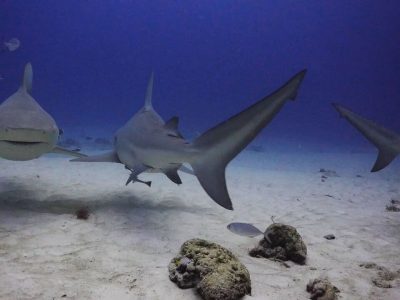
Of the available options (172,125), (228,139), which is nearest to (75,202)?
(172,125)

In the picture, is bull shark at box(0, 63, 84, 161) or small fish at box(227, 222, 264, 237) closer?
bull shark at box(0, 63, 84, 161)

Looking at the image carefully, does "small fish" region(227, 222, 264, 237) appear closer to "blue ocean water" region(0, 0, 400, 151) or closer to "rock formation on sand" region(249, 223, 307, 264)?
"rock formation on sand" region(249, 223, 307, 264)

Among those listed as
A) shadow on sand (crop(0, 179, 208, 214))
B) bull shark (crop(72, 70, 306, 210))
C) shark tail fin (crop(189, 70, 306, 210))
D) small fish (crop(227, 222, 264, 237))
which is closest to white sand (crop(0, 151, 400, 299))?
shadow on sand (crop(0, 179, 208, 214))

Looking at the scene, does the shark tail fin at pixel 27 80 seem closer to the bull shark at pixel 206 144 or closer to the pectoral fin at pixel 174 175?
the bull shark at pixel 206 144

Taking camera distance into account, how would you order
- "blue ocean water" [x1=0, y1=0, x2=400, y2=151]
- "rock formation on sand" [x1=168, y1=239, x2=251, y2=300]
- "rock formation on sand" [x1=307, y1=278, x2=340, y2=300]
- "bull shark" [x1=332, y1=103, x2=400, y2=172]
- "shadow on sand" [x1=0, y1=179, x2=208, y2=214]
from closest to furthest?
"rock formation on sand" [x1=168, y1=239, x2=251, y2=300] < "rock formation on sand" [x1=307, y1=278, x2=340, y2=300] < "bull shark" [x1=332, y1=103, x2=400, y2=172] < "shadow on sand" [x1=0, y1=179, x2=208, y2=214] < "blue ocean water" [x1=0, y1=0, x2=400, y2=151]

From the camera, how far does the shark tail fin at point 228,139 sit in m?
2.83

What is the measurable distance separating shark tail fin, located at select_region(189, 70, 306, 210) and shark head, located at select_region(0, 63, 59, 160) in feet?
7.87

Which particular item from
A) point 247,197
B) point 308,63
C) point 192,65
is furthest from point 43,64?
point 247,197

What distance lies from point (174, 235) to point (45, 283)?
6.58 feet

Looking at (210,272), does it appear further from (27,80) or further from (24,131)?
(27,80)

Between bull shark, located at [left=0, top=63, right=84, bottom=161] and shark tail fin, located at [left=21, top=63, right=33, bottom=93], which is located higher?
shark tail fin, located at [left=21, top=63, right=33, bottom=93]

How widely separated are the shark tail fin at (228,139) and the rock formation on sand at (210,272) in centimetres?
50

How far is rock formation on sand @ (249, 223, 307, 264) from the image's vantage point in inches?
150

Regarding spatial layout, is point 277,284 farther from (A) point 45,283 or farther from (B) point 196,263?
(A) point 45,283
